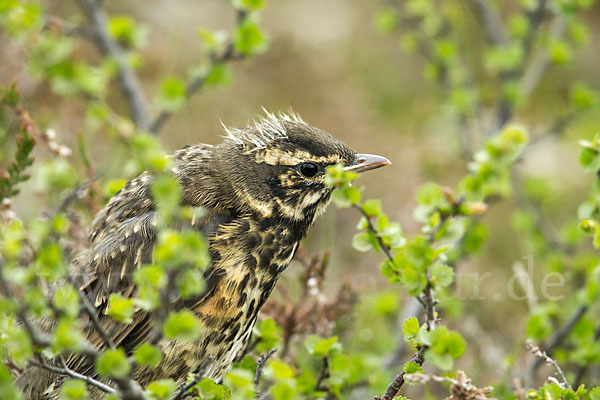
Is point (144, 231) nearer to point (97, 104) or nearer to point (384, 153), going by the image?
point (97, 104)

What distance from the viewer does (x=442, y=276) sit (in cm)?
236

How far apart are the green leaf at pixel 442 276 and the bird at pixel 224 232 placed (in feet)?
2.87

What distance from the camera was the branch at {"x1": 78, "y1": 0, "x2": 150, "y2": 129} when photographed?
4.55m

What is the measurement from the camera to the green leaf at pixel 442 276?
7.72ft

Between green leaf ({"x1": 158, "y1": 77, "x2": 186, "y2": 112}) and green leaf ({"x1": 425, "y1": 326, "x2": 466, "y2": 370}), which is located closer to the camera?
green leaf ({"x1": 425, "y1": 326, "x2": 466, "y2": 370})

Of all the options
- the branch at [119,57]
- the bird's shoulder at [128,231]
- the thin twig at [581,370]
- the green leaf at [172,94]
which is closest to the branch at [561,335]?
the thin twig at [581,370]

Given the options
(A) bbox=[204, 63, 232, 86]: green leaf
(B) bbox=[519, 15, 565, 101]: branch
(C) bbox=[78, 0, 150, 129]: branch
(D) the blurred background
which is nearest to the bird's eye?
(D) the blurred background

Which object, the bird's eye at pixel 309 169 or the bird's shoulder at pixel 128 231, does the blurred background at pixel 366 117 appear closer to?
the bird's eye at pixel 309 169

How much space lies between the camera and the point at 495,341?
15.4 ft

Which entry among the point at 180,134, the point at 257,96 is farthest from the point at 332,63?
the point at 180,134

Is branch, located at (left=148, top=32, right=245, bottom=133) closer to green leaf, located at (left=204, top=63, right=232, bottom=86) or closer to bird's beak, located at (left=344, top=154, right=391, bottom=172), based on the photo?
green leaf, located at (left=204, top=63, right=232, bottom=86)

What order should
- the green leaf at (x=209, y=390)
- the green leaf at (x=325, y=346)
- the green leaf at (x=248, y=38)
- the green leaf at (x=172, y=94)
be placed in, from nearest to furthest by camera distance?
the green leaf at (x=209, y=390), the green leaf at (x=325, y=346), the green leaf at (x=248, y=38), the green leaf at (x=172, y=94)

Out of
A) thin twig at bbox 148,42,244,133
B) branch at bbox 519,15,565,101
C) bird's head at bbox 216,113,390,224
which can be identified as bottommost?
bird's head at bbox 216,113,390,224

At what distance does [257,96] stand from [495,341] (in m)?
4.23
